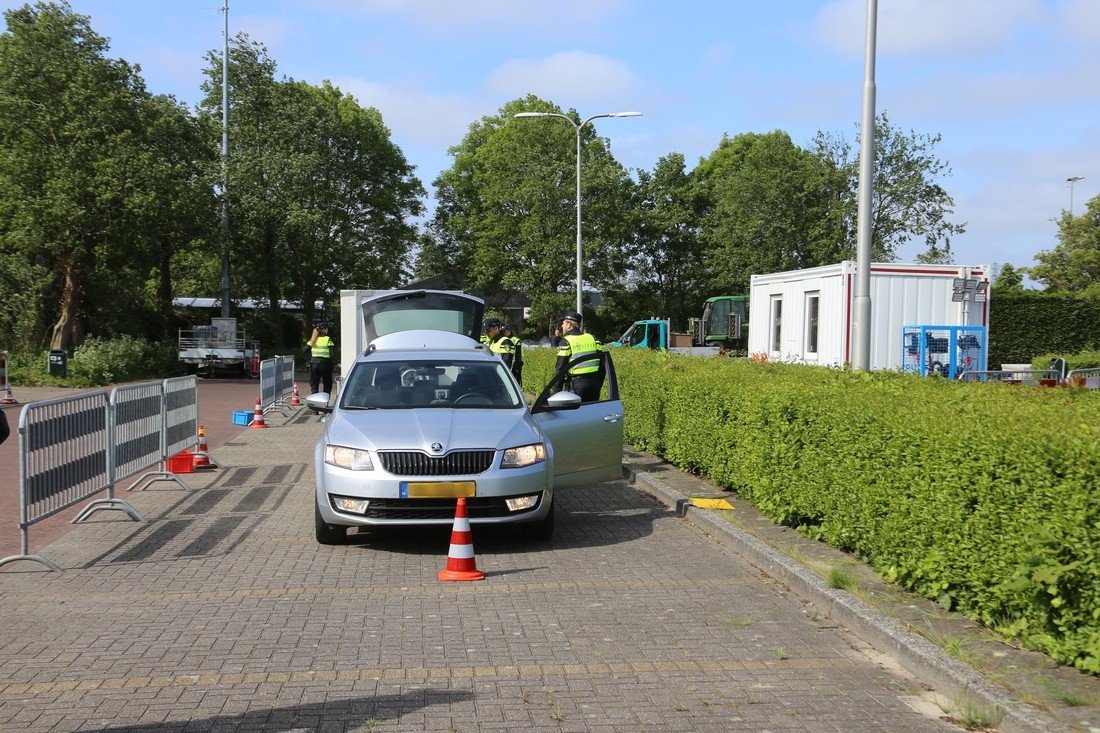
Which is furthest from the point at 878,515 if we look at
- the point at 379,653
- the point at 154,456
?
the point at 154,456

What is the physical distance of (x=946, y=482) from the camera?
5.89 m

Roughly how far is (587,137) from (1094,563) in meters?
51.9

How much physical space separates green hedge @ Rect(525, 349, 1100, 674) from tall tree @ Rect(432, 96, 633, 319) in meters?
40.7

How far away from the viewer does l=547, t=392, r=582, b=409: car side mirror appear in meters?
9.30

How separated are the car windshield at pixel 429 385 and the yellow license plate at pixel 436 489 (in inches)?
49.4

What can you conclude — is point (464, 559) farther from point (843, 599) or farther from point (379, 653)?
point (843, 599)

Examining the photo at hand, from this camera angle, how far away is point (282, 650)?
558 centimetres

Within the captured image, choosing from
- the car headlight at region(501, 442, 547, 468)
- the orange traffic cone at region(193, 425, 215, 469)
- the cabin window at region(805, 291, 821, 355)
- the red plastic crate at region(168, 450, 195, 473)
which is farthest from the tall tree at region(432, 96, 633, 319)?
the car headlight at region(501, 442, 547, 468)

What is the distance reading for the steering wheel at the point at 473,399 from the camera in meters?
9.17

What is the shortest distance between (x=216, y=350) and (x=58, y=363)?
9.35 m

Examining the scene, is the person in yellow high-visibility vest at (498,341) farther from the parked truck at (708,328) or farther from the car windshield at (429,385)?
the parked truck at (708,328)

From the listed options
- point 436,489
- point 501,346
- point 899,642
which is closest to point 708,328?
point 501,346

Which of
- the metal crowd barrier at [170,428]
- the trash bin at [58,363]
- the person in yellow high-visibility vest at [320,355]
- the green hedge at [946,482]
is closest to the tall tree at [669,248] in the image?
the trash bin at [58,363]

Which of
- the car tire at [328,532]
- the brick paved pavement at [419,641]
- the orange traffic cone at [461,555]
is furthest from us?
the car tire at [328,532]
